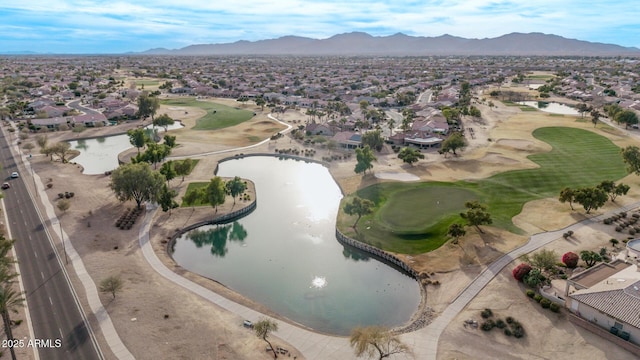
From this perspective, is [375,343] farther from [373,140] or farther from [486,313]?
[373,140]

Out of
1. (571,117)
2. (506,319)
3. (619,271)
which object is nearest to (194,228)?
(506,319)

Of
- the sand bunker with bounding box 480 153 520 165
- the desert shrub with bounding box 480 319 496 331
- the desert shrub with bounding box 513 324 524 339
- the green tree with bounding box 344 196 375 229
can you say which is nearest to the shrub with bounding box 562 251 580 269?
the desert shrub with bounding box 513 324 524 339

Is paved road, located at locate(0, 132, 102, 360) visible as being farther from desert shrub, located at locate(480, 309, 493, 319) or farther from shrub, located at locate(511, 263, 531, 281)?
shrub, located at locate(511, 263, 531, 281)

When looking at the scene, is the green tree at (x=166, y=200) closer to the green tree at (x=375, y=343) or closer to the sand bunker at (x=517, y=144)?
the green tree at (x=375, y=343)

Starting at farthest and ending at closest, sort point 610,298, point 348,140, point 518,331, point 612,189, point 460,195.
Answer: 1. point 348,140
2. point 460,195
3. point 612,189
4. point 518,331
5. point 610,298

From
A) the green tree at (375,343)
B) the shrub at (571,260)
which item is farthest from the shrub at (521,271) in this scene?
the green tree at (375,343)

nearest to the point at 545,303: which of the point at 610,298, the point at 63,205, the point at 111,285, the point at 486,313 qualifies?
the point at 610,298

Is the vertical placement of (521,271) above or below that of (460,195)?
above

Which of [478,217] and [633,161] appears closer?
[478,217]
